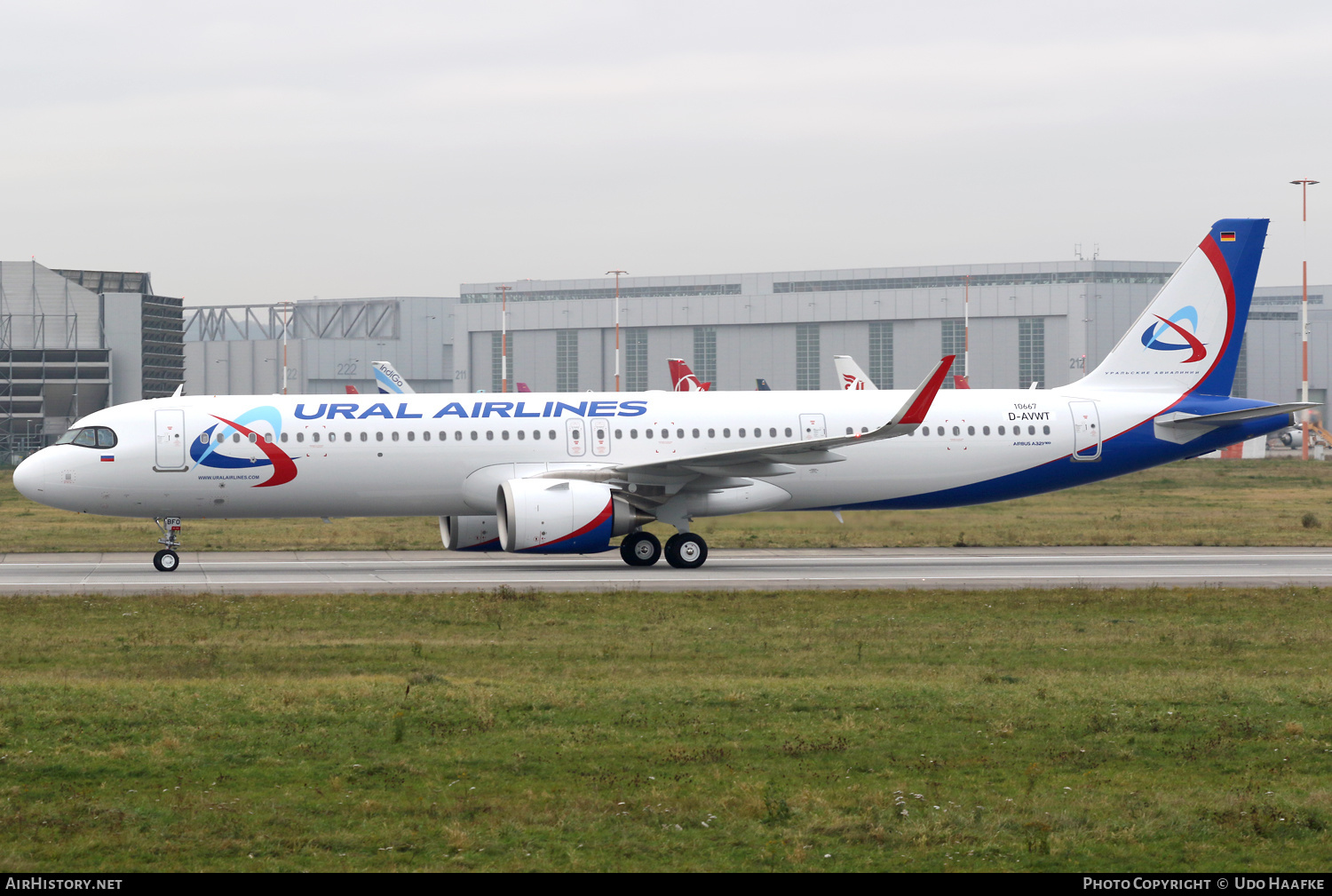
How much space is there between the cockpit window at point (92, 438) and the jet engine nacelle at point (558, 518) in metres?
8.24

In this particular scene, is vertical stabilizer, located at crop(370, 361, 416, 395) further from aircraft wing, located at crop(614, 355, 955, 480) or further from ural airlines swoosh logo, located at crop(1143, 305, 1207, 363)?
ural airlines swoosh logo, located at crop(1143, 305, 1207, 363)

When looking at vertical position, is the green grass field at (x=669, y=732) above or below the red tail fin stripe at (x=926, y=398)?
below

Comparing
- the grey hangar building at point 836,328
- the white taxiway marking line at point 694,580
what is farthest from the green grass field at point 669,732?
the grey hangar building at point 836,328

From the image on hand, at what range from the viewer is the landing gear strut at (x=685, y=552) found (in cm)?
2962

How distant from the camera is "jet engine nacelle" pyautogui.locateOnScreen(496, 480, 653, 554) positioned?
27750mm

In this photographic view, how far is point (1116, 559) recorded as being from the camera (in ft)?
103

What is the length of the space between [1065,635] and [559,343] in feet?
330

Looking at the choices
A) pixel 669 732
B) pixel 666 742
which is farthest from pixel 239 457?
pixel 666 742

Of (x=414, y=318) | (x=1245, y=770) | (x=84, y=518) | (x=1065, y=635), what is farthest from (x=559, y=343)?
(x=1245, y=770)

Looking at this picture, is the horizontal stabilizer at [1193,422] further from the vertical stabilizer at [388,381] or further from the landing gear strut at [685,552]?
the vertical stabilizer at [388,381]

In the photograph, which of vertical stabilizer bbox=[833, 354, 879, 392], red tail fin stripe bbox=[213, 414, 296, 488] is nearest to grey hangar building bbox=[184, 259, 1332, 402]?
vertical stabilizer bbox=[833, 354, 879, 392]

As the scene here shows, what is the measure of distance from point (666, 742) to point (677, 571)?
16673 mm

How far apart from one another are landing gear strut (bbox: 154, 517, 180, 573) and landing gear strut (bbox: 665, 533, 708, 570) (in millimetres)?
10137

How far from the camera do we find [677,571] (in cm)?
2916
